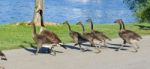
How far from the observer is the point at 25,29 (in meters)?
26.3

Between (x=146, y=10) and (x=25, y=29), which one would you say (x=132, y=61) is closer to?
(x=25, y=29)

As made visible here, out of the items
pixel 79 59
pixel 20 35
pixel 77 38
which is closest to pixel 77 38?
pixel 77 38

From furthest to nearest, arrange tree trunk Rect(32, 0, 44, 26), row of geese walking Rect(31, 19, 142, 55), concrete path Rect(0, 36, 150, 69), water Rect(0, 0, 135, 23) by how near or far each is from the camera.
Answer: water Rect(0, 0, 135, 23) < tree trunk Rect(32, 0, 44, 26) < row of geese walking Rect(31, 19, 142, 55) < concrete path Rect(0, 36, 150, 69)

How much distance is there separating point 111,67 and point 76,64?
1091 mm

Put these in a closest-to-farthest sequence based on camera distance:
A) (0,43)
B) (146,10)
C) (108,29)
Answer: (0,43), (108,29), (146,10)

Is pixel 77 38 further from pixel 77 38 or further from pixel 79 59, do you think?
pixel 79 59

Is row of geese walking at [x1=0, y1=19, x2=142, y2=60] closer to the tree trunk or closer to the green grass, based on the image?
the green grass

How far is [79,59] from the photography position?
1688 cm

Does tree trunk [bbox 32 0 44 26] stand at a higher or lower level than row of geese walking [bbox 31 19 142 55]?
lower

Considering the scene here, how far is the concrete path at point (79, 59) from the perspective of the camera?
15.4 meters

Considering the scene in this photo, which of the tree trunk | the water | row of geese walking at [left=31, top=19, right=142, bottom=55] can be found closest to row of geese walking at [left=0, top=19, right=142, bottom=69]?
row of geese walking at [left=31, top=19, right=142, bottom=55]

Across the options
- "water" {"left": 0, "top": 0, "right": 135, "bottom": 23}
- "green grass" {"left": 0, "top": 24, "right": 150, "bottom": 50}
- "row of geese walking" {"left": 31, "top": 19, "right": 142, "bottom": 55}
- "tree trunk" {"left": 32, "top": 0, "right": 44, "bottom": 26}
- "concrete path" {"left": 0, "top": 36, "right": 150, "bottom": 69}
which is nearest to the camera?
"concrete path" {"left": 0, "top": 36, "right": 150, "bottom": 69}

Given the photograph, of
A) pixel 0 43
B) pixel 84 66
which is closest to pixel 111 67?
pixel 84 66

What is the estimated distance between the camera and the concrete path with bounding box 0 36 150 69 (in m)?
15.4
